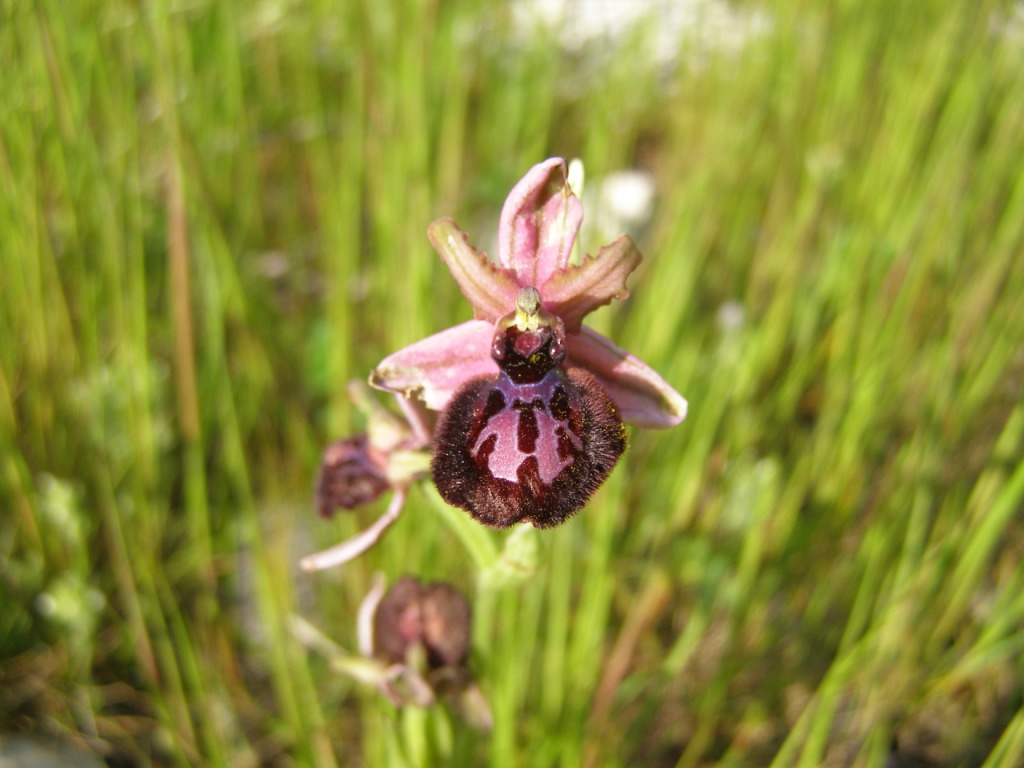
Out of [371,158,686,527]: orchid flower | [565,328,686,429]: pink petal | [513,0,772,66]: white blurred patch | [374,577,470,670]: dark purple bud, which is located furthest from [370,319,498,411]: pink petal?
[513,0,772,66]: white blurred patch

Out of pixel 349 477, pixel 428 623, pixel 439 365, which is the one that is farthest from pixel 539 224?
pixel 428 623

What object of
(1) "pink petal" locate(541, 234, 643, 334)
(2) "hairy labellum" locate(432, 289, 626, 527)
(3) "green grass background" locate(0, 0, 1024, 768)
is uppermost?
(1) "pink petal" locate(541, 234, 643, 334)

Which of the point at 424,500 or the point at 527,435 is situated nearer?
the point at 527,435

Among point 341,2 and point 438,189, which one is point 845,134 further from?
point 341,2

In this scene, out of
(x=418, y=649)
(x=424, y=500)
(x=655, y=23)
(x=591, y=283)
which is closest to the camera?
(x=591, y=283)

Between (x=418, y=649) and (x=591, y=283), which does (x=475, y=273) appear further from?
(x=418, y=649)

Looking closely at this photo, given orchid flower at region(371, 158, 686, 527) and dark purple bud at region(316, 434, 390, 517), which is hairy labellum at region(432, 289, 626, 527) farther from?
dark purple bud at region(316, 434, 390, 517)

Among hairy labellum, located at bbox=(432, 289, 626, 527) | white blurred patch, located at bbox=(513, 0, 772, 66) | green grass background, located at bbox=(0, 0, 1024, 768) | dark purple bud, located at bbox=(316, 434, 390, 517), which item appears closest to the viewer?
hairy labellum, located at bbox=(432, 289, 626, 527)

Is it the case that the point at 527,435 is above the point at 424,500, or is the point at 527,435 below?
above
